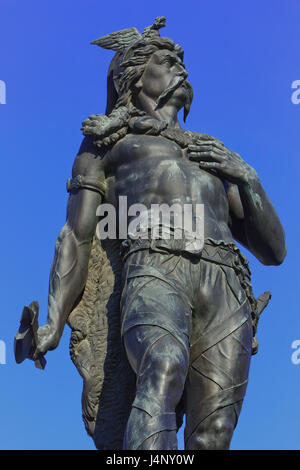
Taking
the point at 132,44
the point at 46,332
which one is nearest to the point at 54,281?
the point at 46,332

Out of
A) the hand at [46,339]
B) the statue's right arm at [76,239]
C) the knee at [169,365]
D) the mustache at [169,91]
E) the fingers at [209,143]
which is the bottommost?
the knee at [169,365]

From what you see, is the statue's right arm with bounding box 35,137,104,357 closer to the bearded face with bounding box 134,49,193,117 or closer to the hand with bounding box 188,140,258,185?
the bearded face with bounding box 134,49,193,117

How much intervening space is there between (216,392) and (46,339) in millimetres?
1572

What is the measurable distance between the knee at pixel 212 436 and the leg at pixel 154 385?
1.99 ft

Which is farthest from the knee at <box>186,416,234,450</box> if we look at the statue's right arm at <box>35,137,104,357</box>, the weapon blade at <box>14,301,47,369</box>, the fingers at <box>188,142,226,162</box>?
the fingers at <box>188,142,226,162</box>

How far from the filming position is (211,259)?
26.9ft

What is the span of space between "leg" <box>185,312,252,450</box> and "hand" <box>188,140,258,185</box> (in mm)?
1513

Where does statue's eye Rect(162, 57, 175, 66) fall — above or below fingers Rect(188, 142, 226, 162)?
above

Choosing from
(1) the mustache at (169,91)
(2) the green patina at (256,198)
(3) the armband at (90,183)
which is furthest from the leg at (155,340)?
(1) the mustache at (169,91)

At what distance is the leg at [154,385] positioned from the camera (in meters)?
7.00

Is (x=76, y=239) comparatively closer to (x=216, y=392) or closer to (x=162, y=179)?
(x=162, y=179)

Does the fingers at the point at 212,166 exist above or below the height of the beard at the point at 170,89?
below

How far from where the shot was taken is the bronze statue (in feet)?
25.1

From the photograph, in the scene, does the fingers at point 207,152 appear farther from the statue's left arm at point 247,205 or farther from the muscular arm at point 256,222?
the muscular arm at point 256,222
